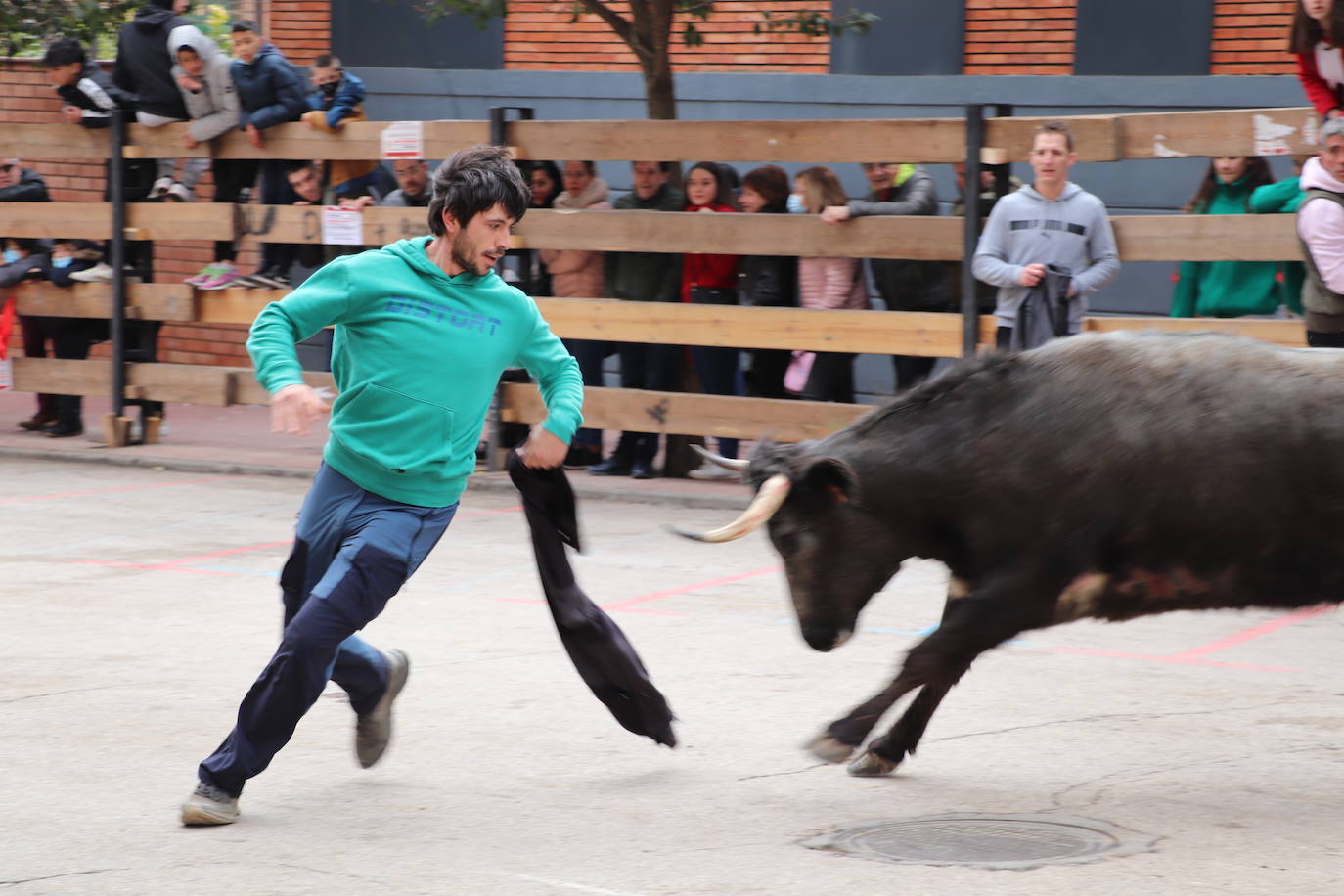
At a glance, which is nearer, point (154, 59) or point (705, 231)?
point (705, 231)

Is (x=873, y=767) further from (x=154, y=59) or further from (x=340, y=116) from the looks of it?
(x=154, y=59)

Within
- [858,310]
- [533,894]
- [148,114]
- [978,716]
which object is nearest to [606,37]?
[148,114]

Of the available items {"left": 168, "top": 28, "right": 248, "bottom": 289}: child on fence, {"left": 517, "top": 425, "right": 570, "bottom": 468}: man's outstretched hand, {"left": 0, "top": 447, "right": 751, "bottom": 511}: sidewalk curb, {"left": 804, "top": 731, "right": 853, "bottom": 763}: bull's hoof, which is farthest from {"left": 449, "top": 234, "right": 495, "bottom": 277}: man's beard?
{"left": 168, "top": 28, "right": 248, "bottom": 289}: child on fence

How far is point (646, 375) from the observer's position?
11.9 metres

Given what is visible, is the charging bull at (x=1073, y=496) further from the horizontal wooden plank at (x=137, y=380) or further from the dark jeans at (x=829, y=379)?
the horizontal wooden plank at (x=137, y=380)

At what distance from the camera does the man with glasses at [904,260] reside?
1069 cm

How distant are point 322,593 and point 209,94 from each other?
8.64 m

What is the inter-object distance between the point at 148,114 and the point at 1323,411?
1005 cm

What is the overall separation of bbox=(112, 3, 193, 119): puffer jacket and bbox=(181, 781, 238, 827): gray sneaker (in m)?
9.04

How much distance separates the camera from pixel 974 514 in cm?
501

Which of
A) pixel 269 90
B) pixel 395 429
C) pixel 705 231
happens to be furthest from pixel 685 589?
pixel 269 90

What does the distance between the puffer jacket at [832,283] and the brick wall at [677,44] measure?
12.5ft

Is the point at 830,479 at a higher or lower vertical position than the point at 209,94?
lower

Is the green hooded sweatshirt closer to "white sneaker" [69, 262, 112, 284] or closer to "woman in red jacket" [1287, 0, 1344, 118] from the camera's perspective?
"woman in red jacket" [1287, 0, 1344, 118]
